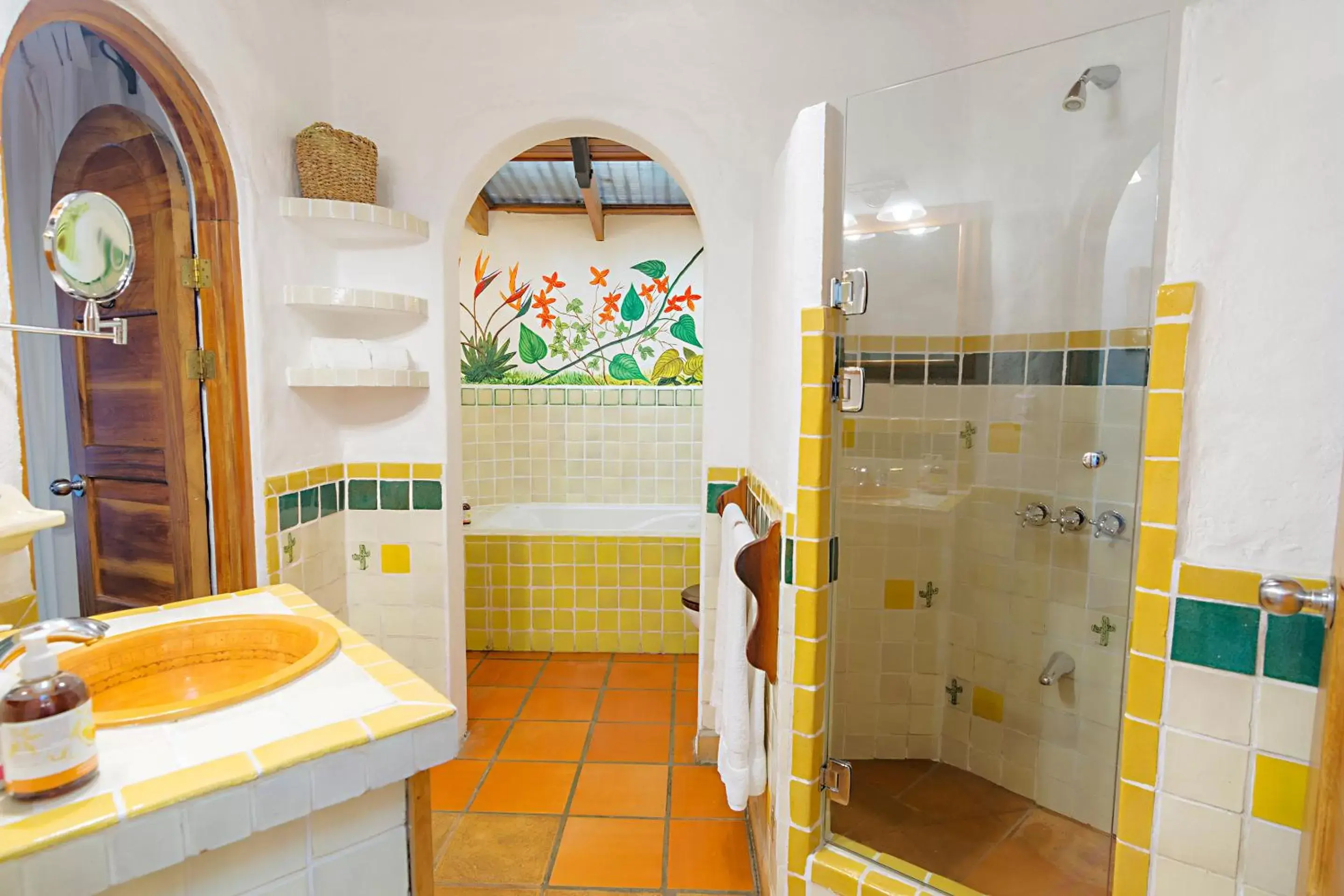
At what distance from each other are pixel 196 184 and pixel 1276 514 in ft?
7.38

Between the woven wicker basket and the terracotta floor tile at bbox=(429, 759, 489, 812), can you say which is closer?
the woven wicker basket

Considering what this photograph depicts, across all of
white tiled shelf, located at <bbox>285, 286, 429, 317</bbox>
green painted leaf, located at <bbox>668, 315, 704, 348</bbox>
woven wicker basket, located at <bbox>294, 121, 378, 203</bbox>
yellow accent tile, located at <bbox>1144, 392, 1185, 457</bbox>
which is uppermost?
woven wicker basket, located at <bbox>294, 121, 378, 203</bbox>

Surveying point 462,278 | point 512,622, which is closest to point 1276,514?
point 512,622

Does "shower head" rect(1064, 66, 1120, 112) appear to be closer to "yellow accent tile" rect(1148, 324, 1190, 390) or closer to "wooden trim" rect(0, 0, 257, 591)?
"yellow accent tile" rect(1148, 324, 1190, 390)

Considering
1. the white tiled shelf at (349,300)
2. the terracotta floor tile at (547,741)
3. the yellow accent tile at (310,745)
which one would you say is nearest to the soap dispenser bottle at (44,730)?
the yellow accent tile at (310,745)

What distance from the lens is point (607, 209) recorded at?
383cm

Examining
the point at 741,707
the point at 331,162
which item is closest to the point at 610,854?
the point at 741,707

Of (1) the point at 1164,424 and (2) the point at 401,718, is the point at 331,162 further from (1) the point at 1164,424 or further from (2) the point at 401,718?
(1) the point at 1164,424

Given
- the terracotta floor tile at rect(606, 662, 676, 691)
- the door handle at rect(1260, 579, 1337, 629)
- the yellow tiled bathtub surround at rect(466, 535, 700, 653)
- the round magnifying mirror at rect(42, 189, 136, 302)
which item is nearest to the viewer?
the door handle at rect(1260, 579, 1337, 629)

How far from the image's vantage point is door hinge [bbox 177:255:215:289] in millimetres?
1646

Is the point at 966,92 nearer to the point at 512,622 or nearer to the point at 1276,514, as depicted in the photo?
the point at 1276,514

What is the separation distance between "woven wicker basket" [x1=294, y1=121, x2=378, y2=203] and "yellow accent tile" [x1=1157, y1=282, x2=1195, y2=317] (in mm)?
1939

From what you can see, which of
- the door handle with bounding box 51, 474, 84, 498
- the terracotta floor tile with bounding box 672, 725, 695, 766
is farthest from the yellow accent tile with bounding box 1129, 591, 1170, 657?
the door handle with bounding box 51, 474, 84, 498

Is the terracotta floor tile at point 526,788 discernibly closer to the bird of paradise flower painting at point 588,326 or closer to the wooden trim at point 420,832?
the wooden trim at point 420,832
